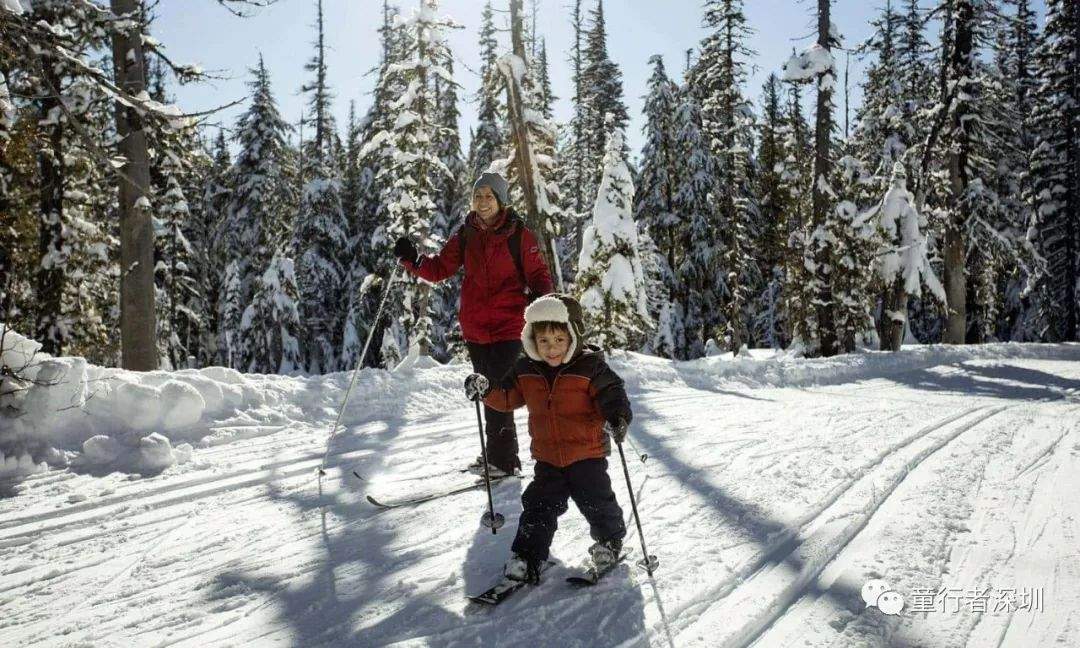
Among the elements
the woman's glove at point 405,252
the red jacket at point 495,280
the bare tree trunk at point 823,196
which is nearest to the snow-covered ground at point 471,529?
the red jacket at point 495,280

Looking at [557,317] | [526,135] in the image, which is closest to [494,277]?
[557,317]

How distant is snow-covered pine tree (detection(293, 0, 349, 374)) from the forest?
139 millimetres

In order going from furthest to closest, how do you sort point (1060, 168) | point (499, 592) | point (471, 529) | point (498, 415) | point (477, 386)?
point (1060, 168) → point (498, 415) → point (471, 529) → point (477, 386) → point (499, 592)

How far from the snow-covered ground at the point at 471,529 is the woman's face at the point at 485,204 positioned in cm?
207

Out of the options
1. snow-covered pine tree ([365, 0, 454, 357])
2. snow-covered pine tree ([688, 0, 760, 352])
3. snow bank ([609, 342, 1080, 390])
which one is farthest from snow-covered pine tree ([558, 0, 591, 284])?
snow bank ([609, 342, 1080, 390])

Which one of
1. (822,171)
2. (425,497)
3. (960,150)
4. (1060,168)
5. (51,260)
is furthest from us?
(1060,168)

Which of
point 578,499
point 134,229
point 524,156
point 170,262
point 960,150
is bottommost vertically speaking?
point 578,499

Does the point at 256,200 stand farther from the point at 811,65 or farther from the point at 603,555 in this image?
the point at 603,555

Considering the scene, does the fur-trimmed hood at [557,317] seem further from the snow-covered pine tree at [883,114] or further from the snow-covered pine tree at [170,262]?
the snow-covered pine tree at [170,262]

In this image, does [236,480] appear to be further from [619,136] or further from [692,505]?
[619,136]

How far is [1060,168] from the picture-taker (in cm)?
2672

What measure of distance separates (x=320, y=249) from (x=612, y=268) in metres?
20.2

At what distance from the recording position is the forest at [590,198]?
12.0 meters

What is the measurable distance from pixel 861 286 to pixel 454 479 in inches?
701
